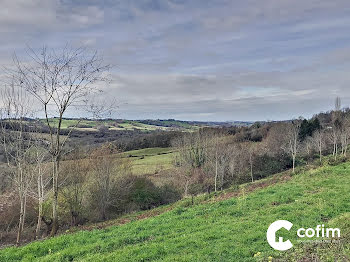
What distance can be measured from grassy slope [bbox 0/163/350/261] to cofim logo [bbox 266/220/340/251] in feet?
0.67

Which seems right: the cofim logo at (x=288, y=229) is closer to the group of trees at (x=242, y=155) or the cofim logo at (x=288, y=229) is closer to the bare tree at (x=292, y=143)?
the group of trees at (x=242, y=155)

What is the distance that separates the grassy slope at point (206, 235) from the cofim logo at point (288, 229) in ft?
0.67

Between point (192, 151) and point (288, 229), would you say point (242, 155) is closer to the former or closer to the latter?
point (192, 151)

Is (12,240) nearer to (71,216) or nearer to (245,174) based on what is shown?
(71,216)

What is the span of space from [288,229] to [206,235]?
9.30 feet

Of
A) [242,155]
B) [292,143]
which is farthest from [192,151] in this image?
[292,143]

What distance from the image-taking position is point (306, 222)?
926 centimetres

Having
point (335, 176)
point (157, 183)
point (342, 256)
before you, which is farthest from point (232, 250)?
point (157, 183)

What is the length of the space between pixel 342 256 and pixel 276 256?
151cm

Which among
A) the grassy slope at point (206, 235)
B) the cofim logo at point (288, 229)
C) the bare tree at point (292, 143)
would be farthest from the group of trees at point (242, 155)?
the cofim logo at point (288, 229)

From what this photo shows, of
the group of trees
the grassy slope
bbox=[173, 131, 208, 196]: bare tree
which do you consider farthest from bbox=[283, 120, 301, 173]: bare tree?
the grassy slope

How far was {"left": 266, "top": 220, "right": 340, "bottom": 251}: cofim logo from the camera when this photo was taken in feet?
24.8

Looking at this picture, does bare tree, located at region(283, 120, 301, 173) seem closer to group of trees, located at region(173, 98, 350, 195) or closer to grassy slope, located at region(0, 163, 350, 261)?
group of trees, located at region(173, 98, 350, 195)

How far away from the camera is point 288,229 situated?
881cm
